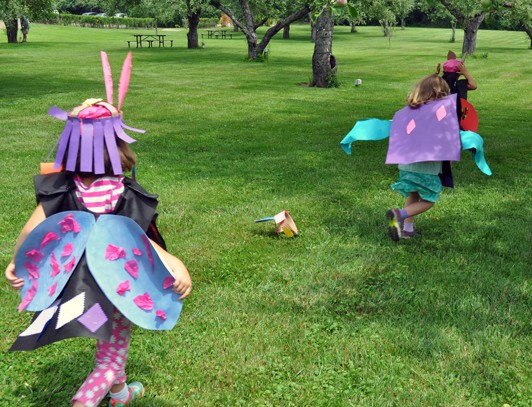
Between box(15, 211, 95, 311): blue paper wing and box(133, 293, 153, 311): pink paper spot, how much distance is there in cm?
34

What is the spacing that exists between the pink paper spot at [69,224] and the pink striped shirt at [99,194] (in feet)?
0.40

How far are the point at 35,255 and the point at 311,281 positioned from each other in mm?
2769

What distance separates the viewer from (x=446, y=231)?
664 centimetres

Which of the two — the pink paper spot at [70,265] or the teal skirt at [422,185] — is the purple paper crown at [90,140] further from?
the teal skirt at [422,185]

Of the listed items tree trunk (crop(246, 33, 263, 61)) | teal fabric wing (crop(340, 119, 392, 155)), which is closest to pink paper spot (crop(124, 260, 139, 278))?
teal fabric wing (crop(340, 119, 392, 155))

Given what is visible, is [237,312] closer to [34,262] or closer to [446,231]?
[34,262]

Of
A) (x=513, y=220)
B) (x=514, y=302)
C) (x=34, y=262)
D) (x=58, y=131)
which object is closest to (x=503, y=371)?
(x=514, y=302)

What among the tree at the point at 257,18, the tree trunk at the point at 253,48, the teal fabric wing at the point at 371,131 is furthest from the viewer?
the tree trunk at the point at 253,48

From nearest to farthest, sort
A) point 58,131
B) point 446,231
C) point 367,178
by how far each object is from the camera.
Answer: point 446,231, point 367,178, point 58,131

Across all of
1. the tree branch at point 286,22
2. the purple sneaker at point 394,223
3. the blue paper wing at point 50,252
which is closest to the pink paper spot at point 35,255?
the blue paper wing at point 50,252

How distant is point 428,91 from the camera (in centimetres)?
622

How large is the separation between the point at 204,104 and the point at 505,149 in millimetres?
8443

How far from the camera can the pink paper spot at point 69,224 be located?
3.01 m

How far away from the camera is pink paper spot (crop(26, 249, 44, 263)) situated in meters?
3.03
